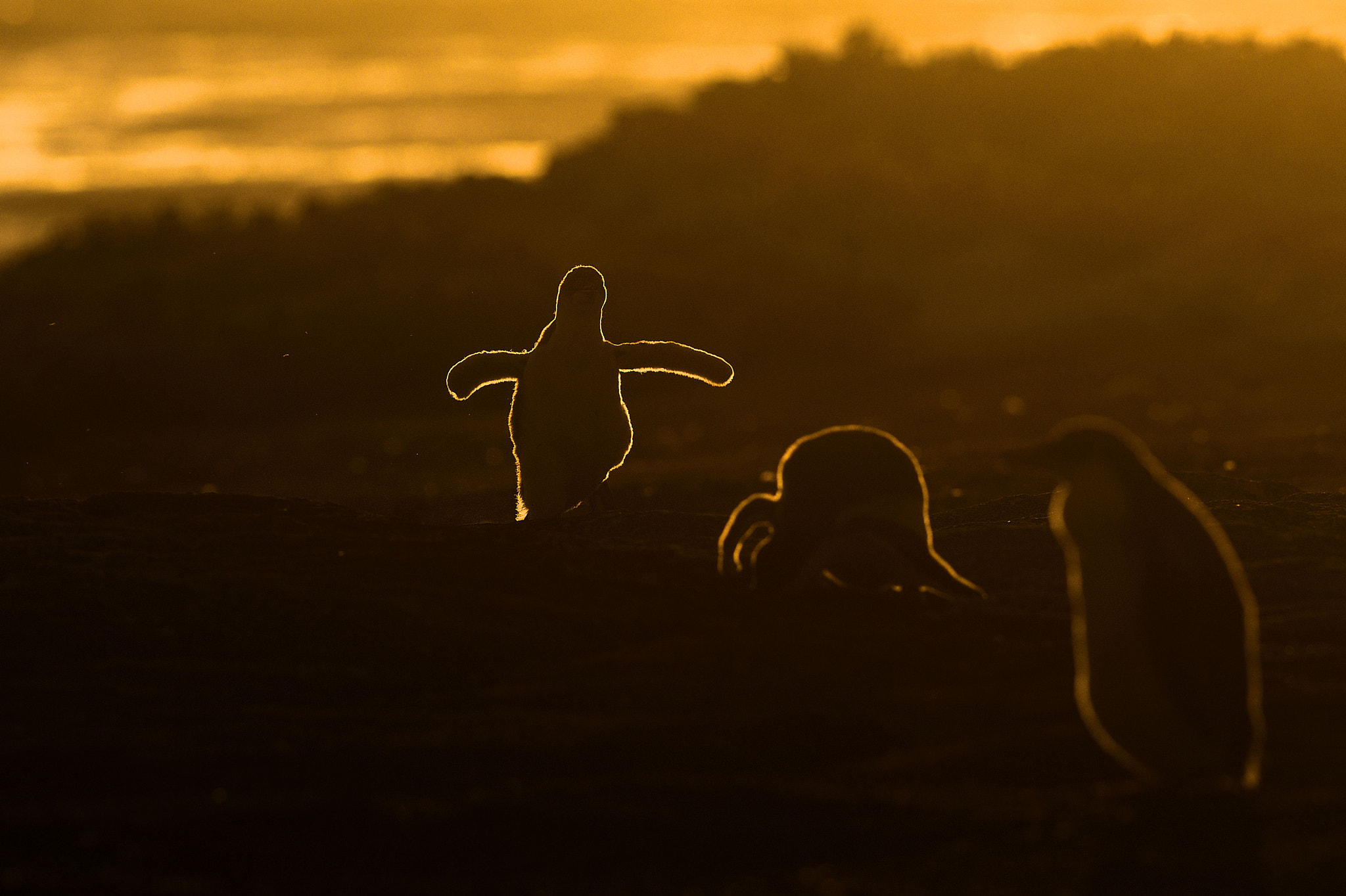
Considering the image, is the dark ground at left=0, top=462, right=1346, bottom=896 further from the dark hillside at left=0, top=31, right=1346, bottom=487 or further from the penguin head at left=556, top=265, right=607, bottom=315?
the dark hillside at left=0, top=31, right=1346, bottom=487

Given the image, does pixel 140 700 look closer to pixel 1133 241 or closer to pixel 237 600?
pixel 237 600

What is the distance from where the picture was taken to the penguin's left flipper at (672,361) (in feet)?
24.8

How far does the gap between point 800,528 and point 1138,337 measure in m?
18.4

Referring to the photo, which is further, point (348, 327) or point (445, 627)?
point (348, 327)

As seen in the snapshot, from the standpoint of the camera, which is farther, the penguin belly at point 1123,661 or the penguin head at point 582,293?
the penguin head at point 582,293

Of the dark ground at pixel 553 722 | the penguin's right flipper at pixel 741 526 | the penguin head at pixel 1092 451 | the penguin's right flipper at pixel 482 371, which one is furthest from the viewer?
the penguin's right flipper at pixel 482 371

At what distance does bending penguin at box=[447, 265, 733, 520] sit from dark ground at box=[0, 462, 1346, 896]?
2.54 ft

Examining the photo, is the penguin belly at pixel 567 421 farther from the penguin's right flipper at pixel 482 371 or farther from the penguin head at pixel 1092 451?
the penguin head at pixel 1092 451

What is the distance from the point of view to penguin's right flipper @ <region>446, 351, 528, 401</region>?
769 cm

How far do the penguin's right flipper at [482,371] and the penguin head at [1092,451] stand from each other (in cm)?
372

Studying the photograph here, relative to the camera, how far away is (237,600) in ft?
18.7

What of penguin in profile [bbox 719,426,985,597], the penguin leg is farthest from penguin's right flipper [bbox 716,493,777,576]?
the penguin leg

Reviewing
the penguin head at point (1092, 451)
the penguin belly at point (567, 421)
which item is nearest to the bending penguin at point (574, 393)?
the penguin belly at point (567, 421)

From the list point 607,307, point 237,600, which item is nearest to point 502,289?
point 607,307
